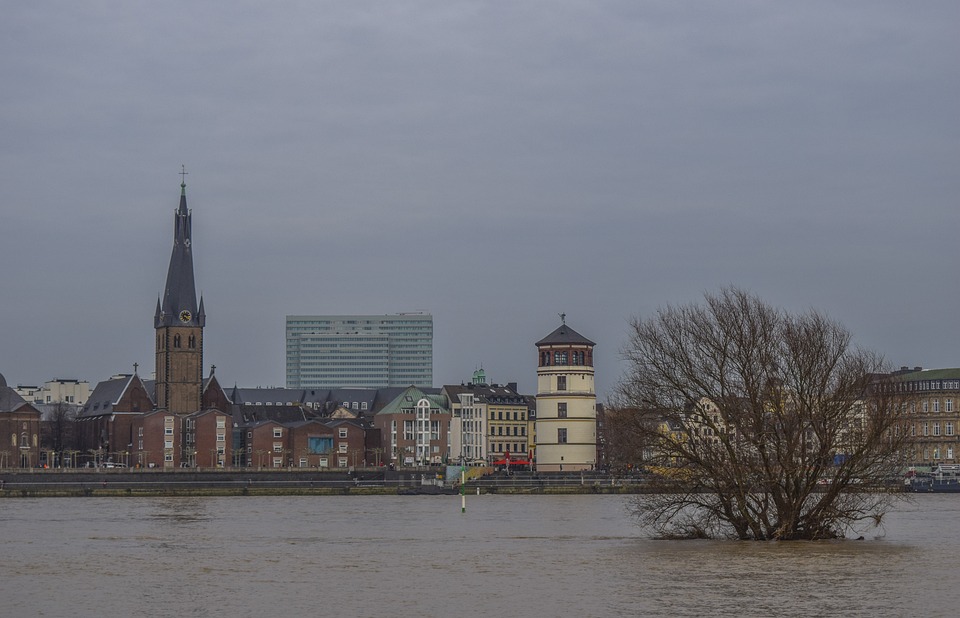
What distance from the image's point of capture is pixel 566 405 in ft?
591

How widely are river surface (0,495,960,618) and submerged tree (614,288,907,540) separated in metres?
1.70

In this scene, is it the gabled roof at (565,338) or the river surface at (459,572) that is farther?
the gabled roof at (565,338)

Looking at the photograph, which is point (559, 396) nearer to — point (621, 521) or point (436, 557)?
point (621, 521)

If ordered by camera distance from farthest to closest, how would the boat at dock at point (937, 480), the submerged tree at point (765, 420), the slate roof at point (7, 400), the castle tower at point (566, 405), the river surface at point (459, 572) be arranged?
the slate roof at point (7, 400) → the castle tower at point (566, 405) → the boat at dock at point (937, 480) → the submerged tree at point (765, 420) → the river surface at point (459, 572)

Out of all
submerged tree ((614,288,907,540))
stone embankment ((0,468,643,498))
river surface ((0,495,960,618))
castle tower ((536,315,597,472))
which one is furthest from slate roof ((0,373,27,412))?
submerged tree ((614,288,907,540))

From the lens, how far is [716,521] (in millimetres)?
62781

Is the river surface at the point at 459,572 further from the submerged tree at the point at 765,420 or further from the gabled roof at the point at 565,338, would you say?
the gabled roof at the point at 565,338

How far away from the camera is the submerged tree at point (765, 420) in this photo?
55688mm

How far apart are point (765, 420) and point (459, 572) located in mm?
12894

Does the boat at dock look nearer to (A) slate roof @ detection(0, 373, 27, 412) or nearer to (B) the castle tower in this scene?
(B) the castle tower

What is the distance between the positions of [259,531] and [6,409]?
5030 inches

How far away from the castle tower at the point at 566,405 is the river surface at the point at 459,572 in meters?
93.5

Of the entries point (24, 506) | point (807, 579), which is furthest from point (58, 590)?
point (24, 506)

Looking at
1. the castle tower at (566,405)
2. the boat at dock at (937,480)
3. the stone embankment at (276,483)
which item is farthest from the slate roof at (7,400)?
the boat at dock at (937,480)
